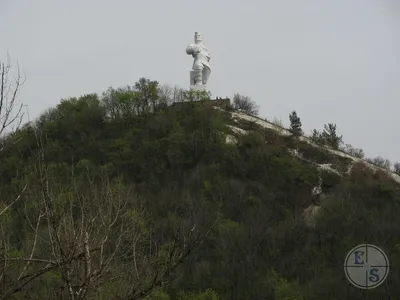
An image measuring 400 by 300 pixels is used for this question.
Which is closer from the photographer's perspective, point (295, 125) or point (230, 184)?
point (230, 184)

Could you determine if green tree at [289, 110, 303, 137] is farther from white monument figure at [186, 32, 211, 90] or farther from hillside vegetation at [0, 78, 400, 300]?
white monument figure at [186, 32, 211, 90]

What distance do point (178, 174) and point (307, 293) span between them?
11553mm

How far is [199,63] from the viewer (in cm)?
3769

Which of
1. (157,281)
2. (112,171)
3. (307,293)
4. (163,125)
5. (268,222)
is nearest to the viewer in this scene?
(157,281)

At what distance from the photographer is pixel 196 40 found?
38.9 m

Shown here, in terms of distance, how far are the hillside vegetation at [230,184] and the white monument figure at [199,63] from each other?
1.36m

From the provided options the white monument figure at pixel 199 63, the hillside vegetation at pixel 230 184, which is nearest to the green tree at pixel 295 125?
the hillside vegetation at pixel 230 184

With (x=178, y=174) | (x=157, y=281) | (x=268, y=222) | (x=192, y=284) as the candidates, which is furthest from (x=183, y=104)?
(x=157, y=281)

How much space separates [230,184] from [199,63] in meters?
5.45

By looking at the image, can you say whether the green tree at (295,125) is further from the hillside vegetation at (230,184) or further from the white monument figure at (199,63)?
the white monument figure at (199,63)

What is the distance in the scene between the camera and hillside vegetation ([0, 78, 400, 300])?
100 ft

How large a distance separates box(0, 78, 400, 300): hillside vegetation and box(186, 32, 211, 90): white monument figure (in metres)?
1.36

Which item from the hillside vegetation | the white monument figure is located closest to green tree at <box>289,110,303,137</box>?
the hillside vegetation

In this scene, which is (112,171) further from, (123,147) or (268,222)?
(268,222)
